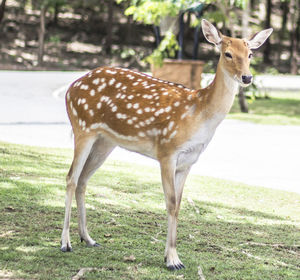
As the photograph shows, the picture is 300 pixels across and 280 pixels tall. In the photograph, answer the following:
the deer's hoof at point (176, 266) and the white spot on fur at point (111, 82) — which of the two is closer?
the deer's hoof at point (176, 266)

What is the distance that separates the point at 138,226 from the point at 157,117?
1663mm

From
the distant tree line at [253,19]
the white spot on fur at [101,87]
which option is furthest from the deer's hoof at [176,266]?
the distant tree line at [253,19]

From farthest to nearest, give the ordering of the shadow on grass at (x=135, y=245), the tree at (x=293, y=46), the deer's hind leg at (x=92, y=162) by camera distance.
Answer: the tree at (x=293, y=46) → the deer's hind leg at (x=92, y=162) → the shadow on grass at (x=135, y=245)

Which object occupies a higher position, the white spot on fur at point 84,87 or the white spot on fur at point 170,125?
the white spot on fur at point 84,87

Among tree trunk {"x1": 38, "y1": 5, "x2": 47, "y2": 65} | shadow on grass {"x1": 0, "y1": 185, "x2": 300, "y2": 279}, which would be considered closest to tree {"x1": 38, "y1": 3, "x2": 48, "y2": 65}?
tree trunk {"x1": 38, "y1": 5, "x2": 47, "y2": 65}

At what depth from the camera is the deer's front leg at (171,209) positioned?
5363 millimetres

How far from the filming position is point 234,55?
5230 millimetres

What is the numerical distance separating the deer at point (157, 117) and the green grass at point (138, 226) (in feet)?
0.94

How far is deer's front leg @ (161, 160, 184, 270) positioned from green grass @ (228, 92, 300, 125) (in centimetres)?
1241

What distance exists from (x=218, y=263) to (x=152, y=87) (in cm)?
157

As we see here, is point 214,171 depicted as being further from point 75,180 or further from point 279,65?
point 279,65

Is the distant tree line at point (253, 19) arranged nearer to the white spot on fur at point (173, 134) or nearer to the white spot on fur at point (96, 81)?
the white spot on fur at point (96, 81)

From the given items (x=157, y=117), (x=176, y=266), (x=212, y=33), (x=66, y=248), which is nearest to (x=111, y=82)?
(x=157, y=117)

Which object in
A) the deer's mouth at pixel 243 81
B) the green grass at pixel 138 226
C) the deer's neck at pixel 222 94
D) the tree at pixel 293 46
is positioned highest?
the deer's mouth at pixel 243 81
